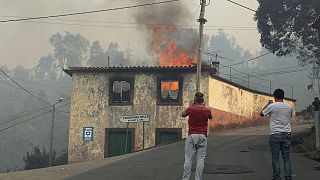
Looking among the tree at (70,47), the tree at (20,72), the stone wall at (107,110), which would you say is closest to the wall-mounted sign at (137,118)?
the stone wall at (107,110)

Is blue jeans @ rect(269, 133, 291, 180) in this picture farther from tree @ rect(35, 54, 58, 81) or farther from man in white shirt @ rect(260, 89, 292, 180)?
tree @ rect(35, 54, 58, 81)

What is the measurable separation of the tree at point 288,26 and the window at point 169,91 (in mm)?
9606

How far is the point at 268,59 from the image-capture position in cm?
15525

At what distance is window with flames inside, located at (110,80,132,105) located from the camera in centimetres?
2794

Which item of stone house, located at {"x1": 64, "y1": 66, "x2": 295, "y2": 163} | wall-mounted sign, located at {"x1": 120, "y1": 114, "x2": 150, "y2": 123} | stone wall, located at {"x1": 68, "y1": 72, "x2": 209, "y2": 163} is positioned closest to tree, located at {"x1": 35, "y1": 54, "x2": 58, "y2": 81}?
stone wall, located at {"x1": 68, "y1": 72, "x2": 209, "y2": 163}

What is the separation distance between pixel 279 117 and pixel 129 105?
20.8 meters

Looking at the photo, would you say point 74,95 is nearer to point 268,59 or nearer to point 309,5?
point 309,5

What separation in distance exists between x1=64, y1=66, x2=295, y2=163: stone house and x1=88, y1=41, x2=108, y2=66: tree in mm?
96273

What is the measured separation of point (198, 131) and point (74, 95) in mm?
22016

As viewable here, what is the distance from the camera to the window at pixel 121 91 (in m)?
27.9

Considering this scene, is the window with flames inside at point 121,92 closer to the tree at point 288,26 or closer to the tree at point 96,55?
the tree at point 288,26

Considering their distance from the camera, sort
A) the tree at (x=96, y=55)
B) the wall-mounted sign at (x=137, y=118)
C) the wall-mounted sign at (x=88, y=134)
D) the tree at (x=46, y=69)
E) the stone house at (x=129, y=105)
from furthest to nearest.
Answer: the tree at (x=46, y=69) < the tree at (x=96, y=55) < the wall-mounted sign at (x=88, y=134) < the stone house at (x=129, y=105) < the wall-mounted sign at (x=137, y=118)

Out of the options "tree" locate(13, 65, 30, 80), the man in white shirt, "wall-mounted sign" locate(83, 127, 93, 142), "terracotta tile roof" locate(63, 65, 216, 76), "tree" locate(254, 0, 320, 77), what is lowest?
"wall-mounted sign" locate(83, 127, 93, 142)

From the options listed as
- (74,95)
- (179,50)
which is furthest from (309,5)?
(74,95)
